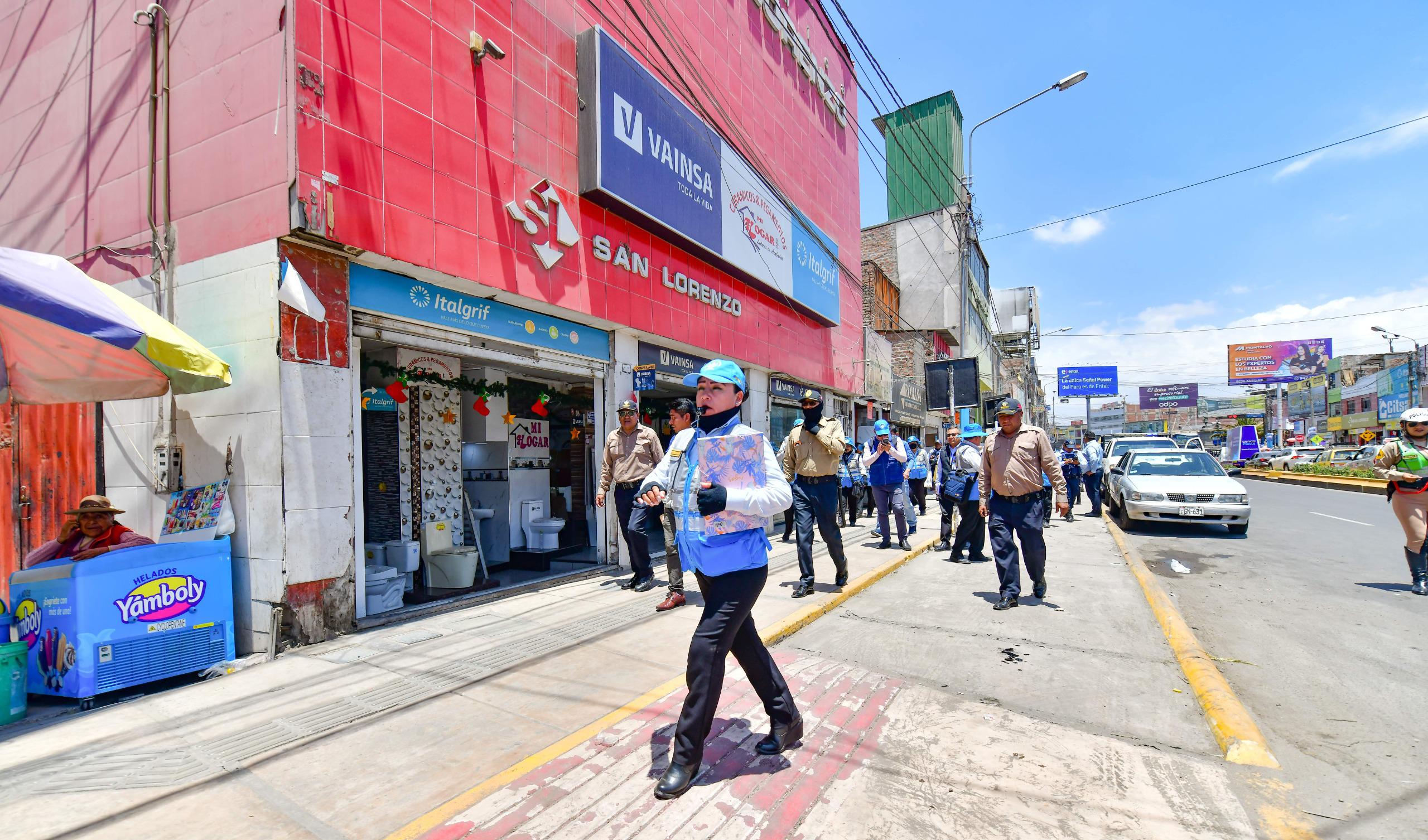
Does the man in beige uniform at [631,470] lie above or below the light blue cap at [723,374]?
below

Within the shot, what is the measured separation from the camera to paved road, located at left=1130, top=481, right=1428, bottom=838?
2.68 meters

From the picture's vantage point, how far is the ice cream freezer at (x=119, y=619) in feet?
12.7

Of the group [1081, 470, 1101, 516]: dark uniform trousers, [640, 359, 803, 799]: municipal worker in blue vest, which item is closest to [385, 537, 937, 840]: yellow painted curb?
[640, 359, 803, 799]: municipal worker in blue vest

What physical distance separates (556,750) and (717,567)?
3.97 ft

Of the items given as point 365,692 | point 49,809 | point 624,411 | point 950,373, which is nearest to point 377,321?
point 624,411

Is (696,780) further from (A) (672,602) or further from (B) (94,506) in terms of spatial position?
(B) (94,506)

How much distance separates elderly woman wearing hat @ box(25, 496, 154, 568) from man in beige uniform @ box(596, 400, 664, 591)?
3572 millimetres

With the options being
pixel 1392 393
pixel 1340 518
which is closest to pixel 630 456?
pixel 1340 518

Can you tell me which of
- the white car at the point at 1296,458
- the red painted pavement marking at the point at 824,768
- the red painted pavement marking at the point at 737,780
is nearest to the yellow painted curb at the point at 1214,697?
the red painted pavement marking at the point at 824,768

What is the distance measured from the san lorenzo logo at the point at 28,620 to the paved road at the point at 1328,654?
6765 millimetres

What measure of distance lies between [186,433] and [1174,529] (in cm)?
1380

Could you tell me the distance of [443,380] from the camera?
7.59m

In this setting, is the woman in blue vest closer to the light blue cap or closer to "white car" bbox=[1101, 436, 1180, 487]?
"white car" bbox=[1101, 436, 1180, 487]

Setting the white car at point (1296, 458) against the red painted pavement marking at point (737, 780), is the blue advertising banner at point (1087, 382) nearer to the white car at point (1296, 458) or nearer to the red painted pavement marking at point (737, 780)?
the white car at point (1296, 458)
